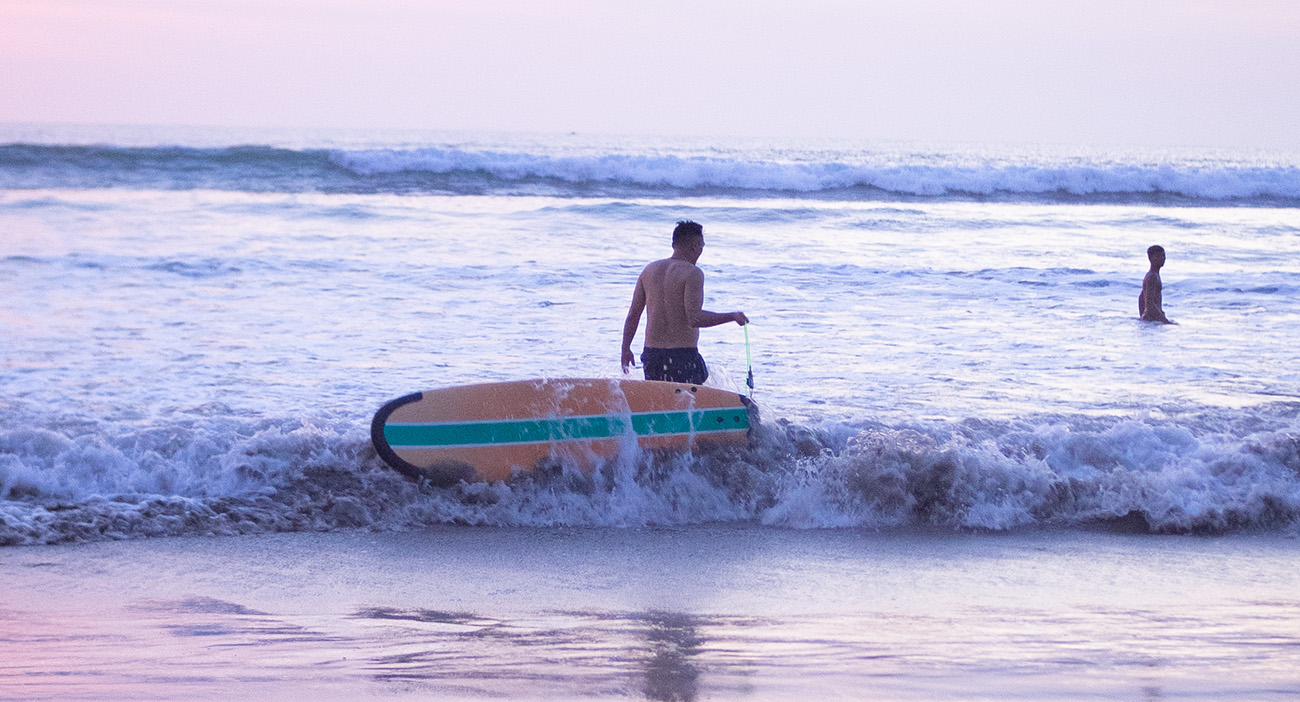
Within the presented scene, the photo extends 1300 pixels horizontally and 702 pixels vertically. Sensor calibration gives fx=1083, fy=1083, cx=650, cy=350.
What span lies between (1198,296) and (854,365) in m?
6.66

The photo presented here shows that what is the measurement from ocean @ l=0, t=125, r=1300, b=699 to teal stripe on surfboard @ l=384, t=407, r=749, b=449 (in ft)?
0.70

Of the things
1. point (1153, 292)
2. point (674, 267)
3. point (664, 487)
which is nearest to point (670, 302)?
point (674, 267)

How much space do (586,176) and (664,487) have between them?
68.1 feet

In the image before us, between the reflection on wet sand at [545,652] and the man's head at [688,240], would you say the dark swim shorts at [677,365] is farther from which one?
the reflection on wet sand at [545,652]

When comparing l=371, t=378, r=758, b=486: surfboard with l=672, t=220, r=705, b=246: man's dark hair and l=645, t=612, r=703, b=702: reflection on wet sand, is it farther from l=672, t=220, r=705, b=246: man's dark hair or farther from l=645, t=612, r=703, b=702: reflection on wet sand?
l=645, t=612, r=703, b=702: reflection on wet sand

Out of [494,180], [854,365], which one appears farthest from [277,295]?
[494,180]

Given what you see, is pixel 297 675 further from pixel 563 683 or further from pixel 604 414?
pixel 604 414

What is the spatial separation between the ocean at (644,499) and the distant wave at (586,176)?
9446 mm

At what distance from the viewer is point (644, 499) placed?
5.65 m

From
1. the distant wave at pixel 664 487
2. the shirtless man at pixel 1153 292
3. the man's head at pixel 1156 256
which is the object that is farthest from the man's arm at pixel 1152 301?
the distant wave at pixel 664 487

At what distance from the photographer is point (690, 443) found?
6.00 metres

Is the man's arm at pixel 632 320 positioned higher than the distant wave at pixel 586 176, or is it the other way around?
the distant wave at pixel 586 176

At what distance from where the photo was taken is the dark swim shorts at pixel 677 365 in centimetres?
624

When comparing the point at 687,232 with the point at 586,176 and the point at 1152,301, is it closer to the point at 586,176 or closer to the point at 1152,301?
the point at 1152,301
